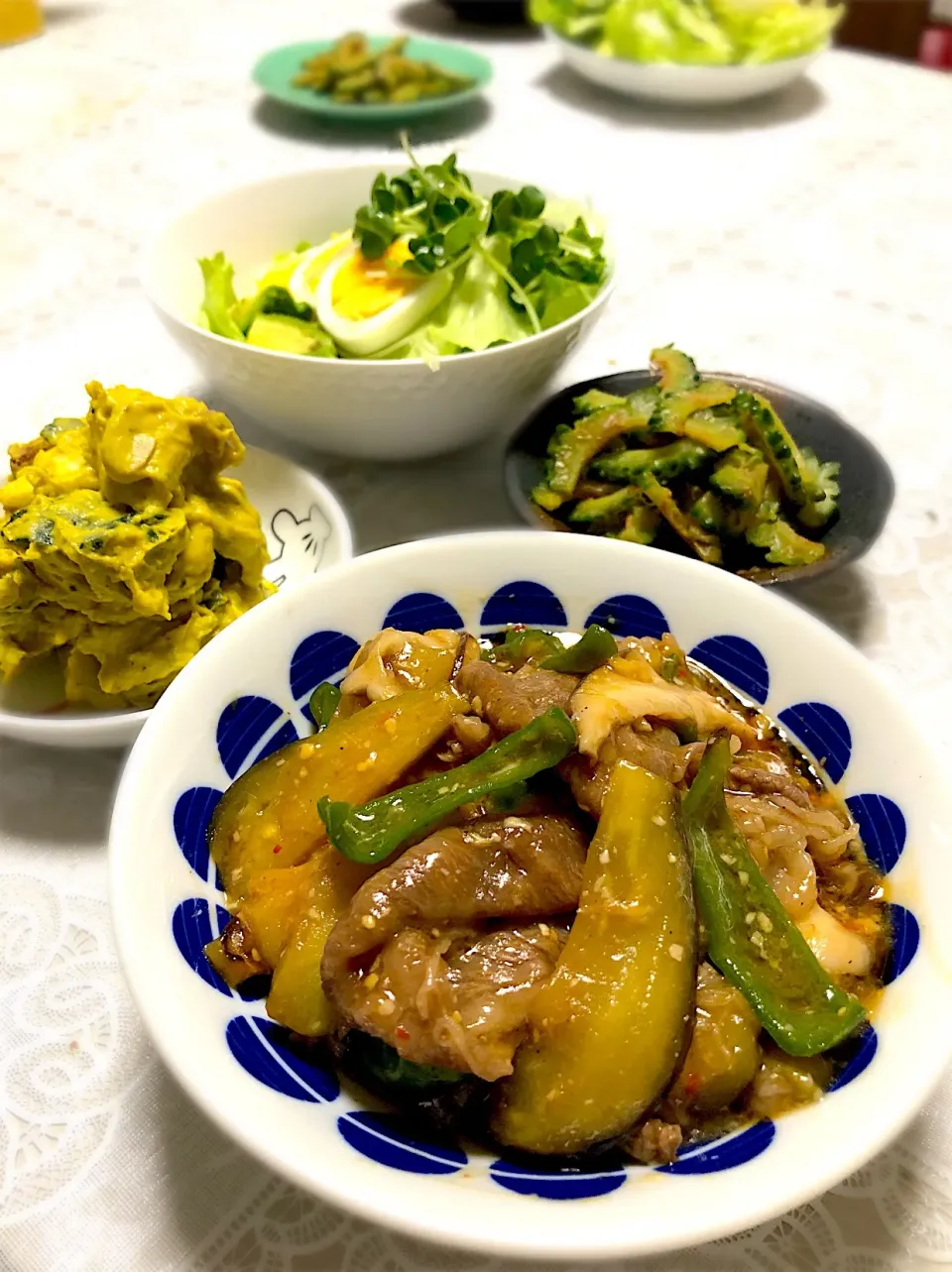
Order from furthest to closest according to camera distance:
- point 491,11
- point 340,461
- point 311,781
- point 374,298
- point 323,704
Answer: point 491,11 → point 340,461 → point 374,298 → point 323,704 → point 311,781

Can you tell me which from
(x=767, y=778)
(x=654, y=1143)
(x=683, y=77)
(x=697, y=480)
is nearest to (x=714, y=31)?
(x=683, y=77)

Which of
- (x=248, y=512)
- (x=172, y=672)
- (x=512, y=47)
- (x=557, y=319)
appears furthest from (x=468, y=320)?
(x=512, y=47)

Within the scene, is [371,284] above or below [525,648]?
above

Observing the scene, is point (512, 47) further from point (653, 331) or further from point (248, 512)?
point (248, 512)

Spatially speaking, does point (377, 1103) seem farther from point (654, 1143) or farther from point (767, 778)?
point (767, 778)

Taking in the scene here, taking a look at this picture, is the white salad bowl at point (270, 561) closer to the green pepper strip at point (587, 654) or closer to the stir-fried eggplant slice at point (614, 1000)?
the green pepper strip at point (587, 654)

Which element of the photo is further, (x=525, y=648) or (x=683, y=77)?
(x=683, y=77)
